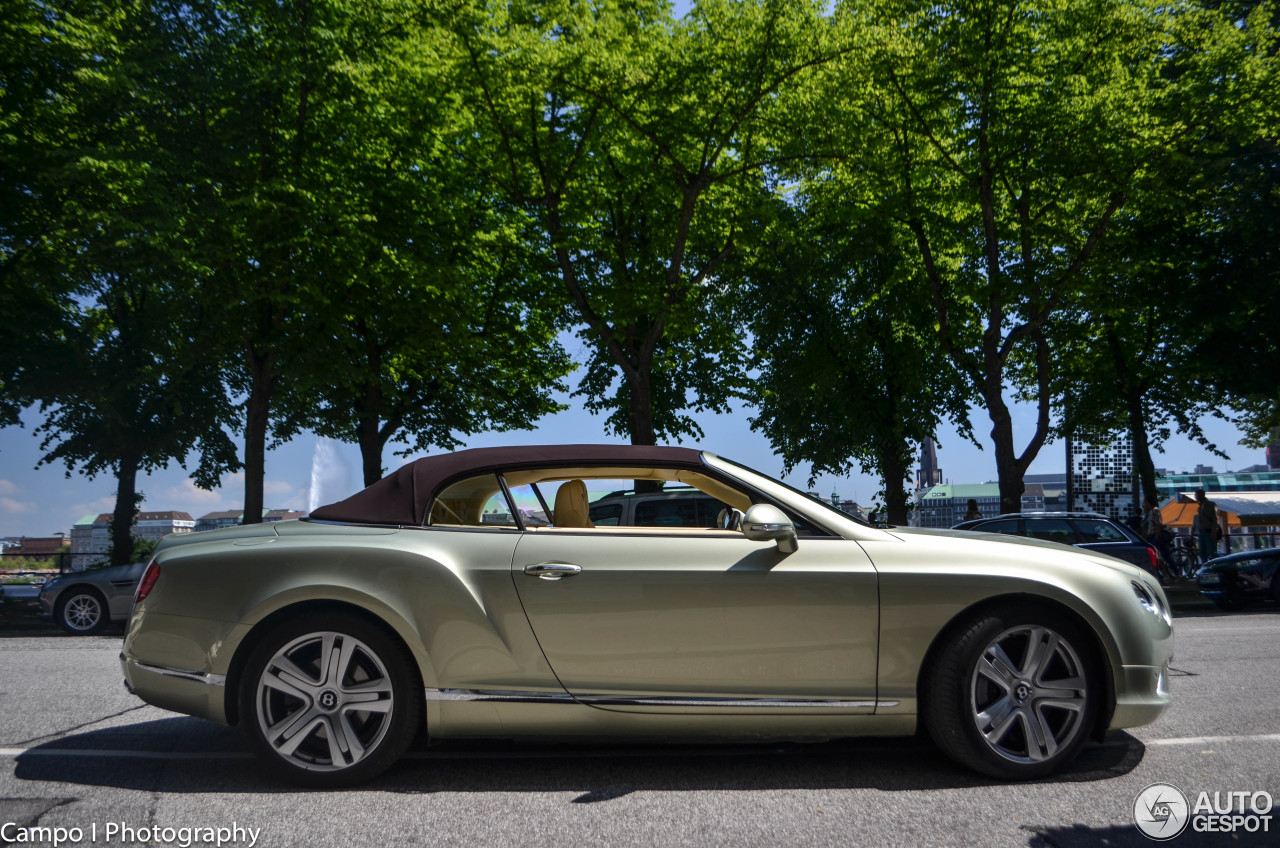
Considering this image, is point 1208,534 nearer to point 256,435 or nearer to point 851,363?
point 851,363

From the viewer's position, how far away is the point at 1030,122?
17844 mm

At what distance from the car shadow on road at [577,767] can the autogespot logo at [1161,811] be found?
267 millimetres

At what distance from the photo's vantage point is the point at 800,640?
424 centimetres

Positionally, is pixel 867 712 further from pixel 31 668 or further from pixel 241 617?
pixel 31 668

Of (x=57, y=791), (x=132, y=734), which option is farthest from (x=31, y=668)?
(x=57, y=791)

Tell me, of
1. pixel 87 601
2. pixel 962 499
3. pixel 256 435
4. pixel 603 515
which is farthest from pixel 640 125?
pixel 962 499

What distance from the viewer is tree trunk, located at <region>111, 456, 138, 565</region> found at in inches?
1052

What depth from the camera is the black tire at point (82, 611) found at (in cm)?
1291

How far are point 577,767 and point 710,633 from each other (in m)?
0.96

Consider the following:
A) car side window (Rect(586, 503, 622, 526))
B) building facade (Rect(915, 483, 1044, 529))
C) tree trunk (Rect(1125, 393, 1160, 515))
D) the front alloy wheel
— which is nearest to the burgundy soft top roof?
car side window (Rect(586, 503, 622, 526))

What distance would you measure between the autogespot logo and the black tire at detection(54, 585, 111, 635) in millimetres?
12541

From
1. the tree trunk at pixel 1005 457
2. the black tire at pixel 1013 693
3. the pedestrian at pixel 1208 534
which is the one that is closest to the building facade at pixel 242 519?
the black tire at pixel 1013 693

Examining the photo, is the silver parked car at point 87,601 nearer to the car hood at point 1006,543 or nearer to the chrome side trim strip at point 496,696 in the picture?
the chrome side trim strip at point 496,696

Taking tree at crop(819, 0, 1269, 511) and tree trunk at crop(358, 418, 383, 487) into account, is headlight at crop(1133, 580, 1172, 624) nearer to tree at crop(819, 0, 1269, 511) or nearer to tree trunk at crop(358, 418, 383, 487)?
tree at crop(819, 0, 1269, 511)
